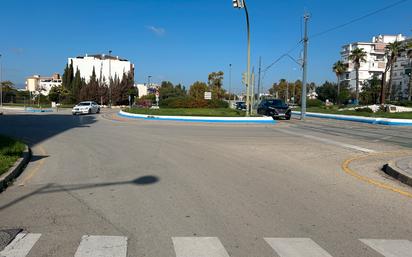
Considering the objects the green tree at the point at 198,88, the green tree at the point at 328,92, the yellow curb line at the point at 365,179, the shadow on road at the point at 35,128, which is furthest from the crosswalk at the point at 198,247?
the green tree at the point at 328,92

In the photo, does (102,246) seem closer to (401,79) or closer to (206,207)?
(206,207)

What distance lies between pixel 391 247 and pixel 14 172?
7.51 meters

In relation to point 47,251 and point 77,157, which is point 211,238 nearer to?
point 47,251

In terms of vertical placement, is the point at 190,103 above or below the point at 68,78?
below

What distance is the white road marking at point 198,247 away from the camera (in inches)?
173

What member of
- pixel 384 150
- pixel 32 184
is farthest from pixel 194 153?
pixel 384 150

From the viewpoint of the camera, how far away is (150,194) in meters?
7.12

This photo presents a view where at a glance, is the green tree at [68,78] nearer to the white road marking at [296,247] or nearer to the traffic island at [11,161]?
the traffic island at [11,161]

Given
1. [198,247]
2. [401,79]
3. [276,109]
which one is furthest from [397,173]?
[401,79]

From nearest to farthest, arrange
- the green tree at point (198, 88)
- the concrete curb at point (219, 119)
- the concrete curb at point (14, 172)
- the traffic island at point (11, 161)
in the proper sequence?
1. the concrete curb at point (14, 172)
2. the traffic island at point (11, 161)
3. the concrete curb at point (219, 119)
4. the green tree at point (198, 88)

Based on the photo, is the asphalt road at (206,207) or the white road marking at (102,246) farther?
the asphalt road at (206,207)

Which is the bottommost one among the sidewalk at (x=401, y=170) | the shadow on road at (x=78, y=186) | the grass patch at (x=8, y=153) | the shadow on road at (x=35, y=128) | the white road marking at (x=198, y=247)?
the white road marking at (x=198, y=247)

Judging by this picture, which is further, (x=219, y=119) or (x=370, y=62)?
(x=370, y=62)

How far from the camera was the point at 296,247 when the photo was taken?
464cm
